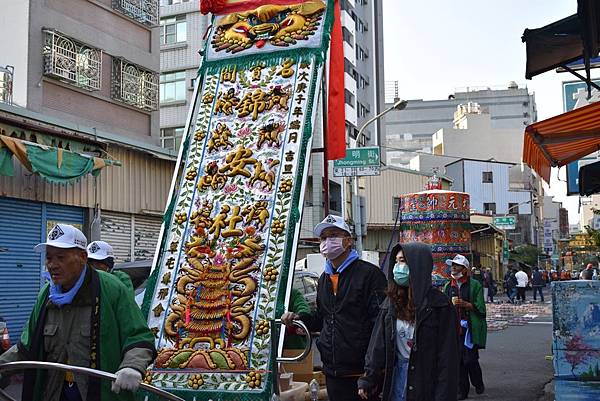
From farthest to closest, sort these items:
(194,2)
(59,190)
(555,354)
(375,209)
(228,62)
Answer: (375,209), (194,2), (59,190), (228,62), (555,354)

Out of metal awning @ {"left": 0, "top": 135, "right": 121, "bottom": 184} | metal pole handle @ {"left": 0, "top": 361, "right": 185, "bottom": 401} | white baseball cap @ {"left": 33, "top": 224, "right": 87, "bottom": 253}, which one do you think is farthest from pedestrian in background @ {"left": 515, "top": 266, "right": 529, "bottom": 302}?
metal pole handle @ {"left": 0, "top": 361, "right": 185, "bottom": 401}

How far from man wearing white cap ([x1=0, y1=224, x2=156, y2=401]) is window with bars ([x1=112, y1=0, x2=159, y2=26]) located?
16025mm

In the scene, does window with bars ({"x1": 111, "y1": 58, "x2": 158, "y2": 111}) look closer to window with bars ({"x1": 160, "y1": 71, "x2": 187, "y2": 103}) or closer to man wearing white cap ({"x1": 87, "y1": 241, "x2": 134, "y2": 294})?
man wearing white cap ({"x1": 87, "y1": 241, "x2": 134, "y2": 294})

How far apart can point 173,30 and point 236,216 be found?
29.2 meters

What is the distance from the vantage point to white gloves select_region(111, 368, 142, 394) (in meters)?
3.74

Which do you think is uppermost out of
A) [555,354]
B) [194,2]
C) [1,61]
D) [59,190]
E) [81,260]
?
[194,2]

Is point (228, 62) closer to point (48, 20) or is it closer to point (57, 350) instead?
point (57, 350)

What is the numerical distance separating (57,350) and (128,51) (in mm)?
16104

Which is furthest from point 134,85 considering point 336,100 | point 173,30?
point 173,30

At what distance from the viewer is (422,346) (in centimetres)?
461

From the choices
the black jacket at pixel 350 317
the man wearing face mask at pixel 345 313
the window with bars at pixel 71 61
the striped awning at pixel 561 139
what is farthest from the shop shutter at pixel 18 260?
the black jacket at pixel 350 317

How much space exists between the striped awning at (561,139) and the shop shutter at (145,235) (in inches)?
408

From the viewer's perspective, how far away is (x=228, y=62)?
8969 mm

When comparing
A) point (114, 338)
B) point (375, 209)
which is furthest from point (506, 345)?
point (375, 209)
